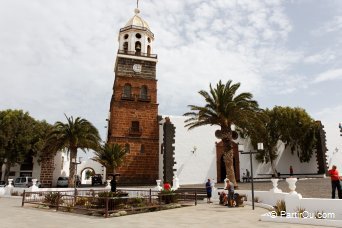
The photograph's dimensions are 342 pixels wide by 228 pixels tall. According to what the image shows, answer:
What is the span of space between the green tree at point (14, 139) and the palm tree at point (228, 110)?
72.7 ft

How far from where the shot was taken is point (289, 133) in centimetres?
3191

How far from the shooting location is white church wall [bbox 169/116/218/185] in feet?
95.7

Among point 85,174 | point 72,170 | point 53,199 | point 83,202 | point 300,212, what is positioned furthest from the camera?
point 85,174

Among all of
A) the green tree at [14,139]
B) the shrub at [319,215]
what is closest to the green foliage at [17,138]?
the green tree at [14,139]

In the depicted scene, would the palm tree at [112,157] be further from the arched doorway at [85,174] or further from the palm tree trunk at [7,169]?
the arched doorway at [85,174]

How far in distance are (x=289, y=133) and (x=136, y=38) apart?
66.8ft

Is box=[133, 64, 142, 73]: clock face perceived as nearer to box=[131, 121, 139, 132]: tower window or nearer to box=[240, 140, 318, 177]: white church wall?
box=[131, 121, 139, 132]: tower window

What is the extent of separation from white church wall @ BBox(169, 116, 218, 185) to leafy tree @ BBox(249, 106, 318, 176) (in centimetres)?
509

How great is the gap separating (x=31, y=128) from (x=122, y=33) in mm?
15976

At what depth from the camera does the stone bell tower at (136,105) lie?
2959 cm

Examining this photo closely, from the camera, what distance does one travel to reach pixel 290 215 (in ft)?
34.7

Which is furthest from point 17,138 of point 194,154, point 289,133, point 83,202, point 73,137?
point 289,133

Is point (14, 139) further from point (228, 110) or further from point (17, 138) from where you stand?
point (228, 110)

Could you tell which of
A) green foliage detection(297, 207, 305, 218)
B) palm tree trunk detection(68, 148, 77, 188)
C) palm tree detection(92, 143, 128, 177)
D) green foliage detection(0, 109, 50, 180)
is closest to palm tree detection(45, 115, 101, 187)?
palm tree trunk detection(68, 148, 77, 188)
